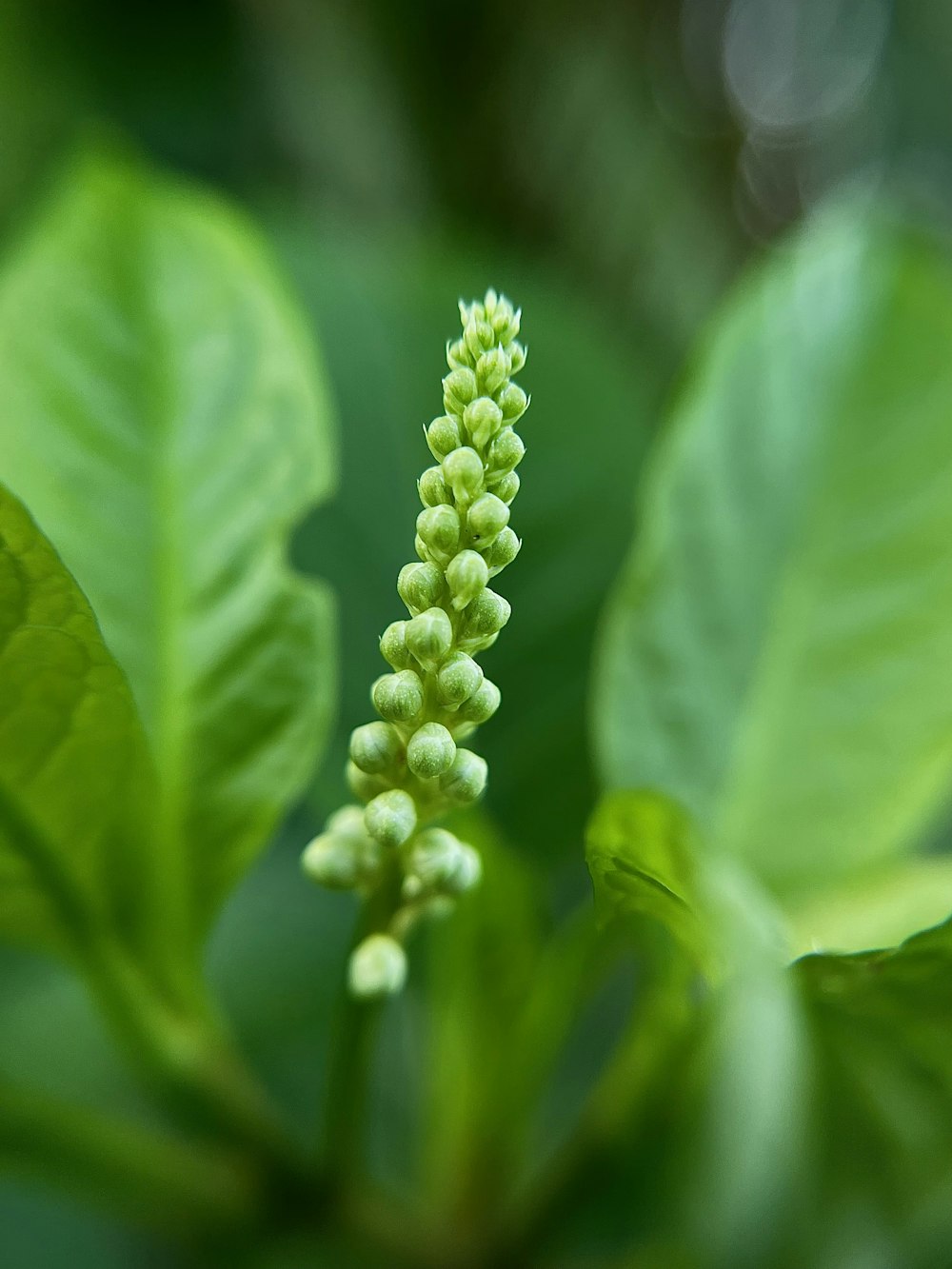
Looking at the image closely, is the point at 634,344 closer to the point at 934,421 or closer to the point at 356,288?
the point at 356,288

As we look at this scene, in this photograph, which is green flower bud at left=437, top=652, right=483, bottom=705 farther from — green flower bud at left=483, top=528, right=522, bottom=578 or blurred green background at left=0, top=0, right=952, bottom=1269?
blurred green background at left=0, top=0, right=952, bottom=1269

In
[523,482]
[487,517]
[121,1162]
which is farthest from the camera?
[523,482]

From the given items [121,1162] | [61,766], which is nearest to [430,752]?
[61,766]

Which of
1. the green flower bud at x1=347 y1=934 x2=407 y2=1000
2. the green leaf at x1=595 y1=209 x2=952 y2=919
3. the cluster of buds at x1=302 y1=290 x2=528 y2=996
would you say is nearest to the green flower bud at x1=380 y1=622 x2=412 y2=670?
the cluster of buds at x1=302 y1=290 x2=528 y2=996

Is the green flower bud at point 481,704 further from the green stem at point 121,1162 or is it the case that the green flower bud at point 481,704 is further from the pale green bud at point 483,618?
the green stem at point 121,1162

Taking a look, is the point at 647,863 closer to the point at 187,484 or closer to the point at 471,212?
the point at 187,484

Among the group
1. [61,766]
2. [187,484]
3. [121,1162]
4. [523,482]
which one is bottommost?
[121,1162]

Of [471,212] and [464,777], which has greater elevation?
[471,212]
